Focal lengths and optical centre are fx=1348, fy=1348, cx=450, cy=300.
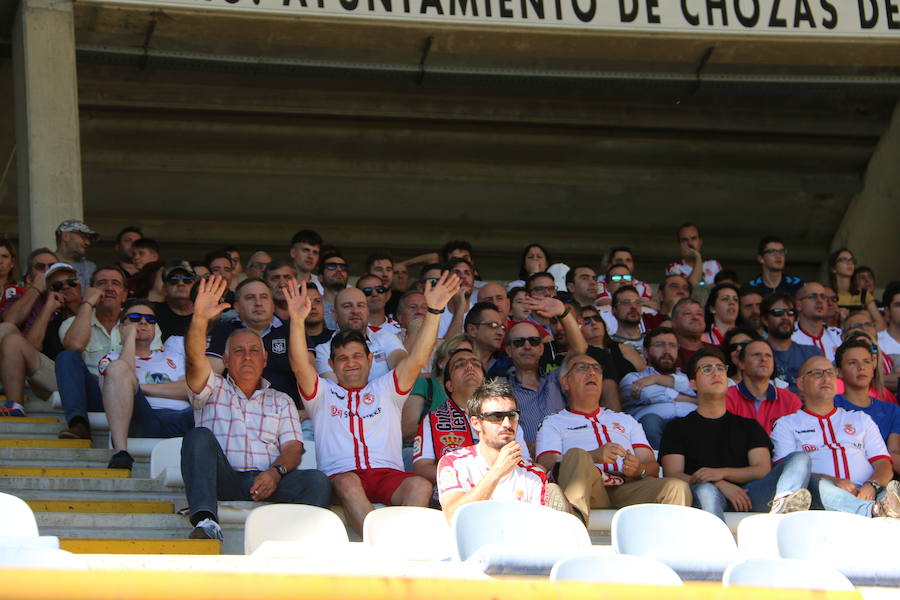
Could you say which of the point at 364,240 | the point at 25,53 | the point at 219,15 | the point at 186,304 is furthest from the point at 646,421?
the point at 364,240

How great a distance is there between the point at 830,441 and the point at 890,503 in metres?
0.74

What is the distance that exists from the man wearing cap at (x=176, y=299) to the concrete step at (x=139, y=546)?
2310 mm

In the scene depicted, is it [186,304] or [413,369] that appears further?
[186,304]

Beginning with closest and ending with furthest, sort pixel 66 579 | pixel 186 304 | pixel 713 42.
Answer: pixel 66 579 < pixel 186 304 < pixel 713 42

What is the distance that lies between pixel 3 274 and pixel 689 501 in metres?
4.35

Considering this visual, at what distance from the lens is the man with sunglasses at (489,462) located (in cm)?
535

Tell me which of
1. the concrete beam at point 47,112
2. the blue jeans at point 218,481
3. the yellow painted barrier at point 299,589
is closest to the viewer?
the yellow painted barrier at point 299,589

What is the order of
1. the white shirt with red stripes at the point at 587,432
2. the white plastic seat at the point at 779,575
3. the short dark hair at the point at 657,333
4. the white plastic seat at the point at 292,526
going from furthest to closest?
the short dark hair at the point at 657,333
the white shirt with red stripes at the point at 587,432
the white plastic seat at the point at 292,526
the white plastic seat at the point at 779,575

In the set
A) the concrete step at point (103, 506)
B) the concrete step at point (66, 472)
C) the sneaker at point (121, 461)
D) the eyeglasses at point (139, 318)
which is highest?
the eyeglasses at point (139, 318)

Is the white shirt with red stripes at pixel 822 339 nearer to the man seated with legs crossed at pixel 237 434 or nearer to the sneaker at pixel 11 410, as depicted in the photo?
the man seated with legs crossed at pixel 237 434

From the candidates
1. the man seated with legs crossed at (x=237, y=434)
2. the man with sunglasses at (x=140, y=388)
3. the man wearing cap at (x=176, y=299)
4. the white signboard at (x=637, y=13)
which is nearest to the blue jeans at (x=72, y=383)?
the man with sunglasses at (x=140, y=388)

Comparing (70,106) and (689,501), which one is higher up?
(70,106)

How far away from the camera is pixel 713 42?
1055cm

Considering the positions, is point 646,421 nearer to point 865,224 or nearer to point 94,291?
point 94,291
